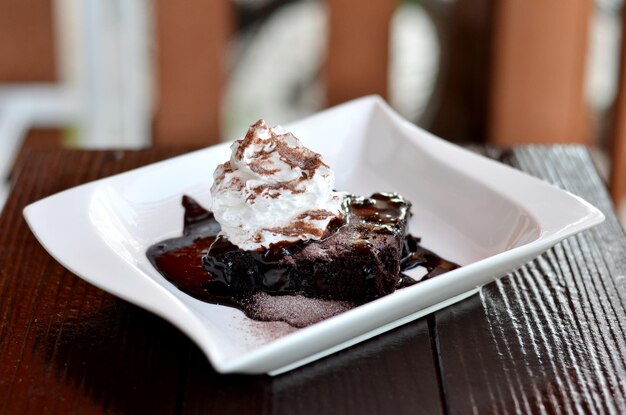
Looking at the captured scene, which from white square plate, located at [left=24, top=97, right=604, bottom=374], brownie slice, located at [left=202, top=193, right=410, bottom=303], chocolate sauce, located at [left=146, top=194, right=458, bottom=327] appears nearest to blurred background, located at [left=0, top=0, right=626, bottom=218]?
white square plate, located at [left=24, top=97, right=604, bottom=374]

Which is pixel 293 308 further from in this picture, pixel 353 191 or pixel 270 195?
pixel 353 191

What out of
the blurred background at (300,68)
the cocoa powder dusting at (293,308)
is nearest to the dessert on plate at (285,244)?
the cocoa powder dusting at (293,308)

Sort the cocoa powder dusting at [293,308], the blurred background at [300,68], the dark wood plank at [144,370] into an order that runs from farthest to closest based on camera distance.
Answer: the blurred background at [300,68] < the cocoa powder dusting at [293,308] < the dark wood plank at [144,370]

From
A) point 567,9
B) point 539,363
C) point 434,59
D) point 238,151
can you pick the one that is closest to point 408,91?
point 434,59

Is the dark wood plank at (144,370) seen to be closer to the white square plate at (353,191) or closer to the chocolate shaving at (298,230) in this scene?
the white square plate at (353,191)

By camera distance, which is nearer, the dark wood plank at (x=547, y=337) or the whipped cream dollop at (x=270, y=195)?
the dark wood plank at (x=547, y=337)

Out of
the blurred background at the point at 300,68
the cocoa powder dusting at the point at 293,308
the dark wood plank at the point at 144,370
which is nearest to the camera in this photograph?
the dark wood plank at the point at 144,370

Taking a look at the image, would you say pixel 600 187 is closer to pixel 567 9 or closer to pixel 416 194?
pixel 416 194
